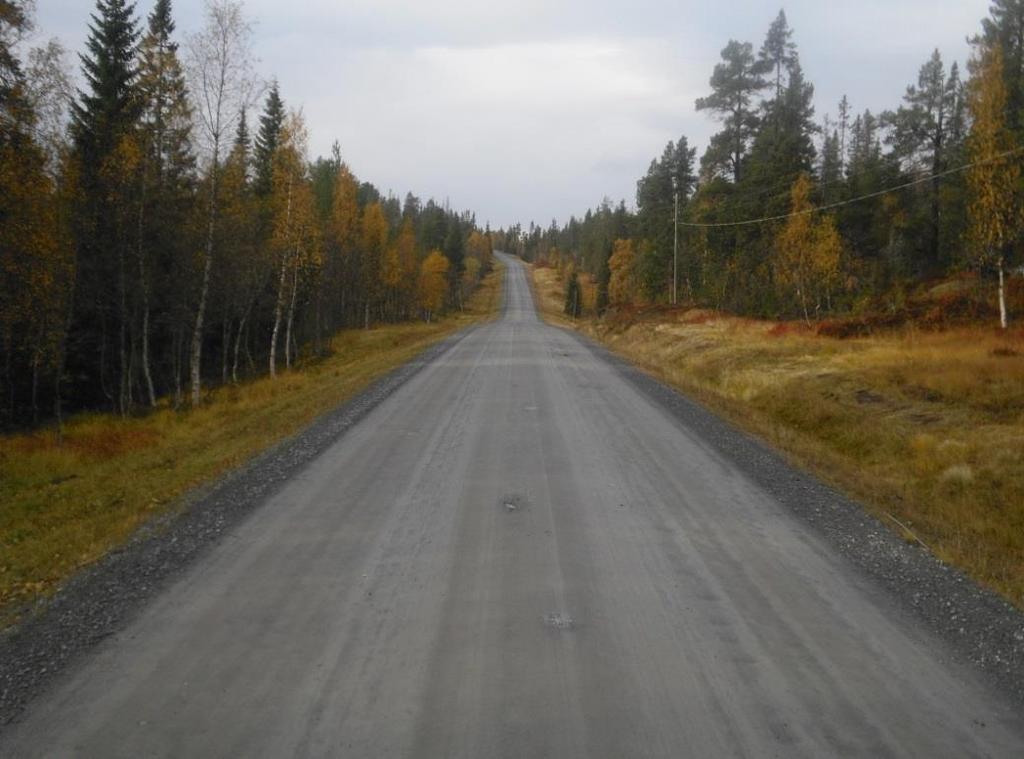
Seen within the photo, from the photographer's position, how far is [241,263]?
28.3 m

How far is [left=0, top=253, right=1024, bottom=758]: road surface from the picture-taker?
3744 millimetres

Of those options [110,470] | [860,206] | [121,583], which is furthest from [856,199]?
[121,583]

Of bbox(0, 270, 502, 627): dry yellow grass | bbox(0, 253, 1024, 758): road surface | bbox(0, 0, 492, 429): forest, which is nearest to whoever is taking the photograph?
bbox(0, 253, 1024, 758): road surface

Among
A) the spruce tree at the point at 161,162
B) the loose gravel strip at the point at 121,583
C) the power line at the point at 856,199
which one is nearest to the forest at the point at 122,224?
the spruce tree at the point at 161,162

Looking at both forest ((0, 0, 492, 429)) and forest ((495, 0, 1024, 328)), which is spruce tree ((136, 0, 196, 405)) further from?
forest ((495, 0, 1024, 328))

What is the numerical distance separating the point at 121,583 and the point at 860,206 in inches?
1723

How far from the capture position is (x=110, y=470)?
12.7 meters

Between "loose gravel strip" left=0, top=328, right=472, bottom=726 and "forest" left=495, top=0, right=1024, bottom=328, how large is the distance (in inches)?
941

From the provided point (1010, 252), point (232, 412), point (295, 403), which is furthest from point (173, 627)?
point (1010, 252)

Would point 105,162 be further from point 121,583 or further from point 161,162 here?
point 121,583

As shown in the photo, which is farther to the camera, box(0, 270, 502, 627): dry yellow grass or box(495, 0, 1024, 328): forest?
box(495, 0, 1024, 328): forest

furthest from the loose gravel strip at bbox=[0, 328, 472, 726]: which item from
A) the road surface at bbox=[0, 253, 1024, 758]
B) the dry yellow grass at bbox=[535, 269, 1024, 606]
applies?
the dry yellow grass at bbox=[535, 269, 1024, 606]

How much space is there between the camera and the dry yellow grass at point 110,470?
279 inches

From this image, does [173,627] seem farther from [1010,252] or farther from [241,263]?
[1010,252]
